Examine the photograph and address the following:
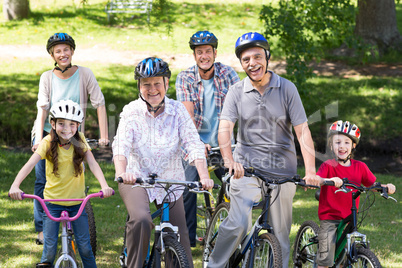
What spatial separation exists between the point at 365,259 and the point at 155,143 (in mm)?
1805

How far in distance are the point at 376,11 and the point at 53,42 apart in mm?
11436

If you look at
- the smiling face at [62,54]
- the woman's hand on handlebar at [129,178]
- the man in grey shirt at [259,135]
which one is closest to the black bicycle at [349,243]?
the man in grey shirt at [259,135]

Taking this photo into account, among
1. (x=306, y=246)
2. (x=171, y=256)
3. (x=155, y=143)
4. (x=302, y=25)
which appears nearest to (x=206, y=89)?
(x=155, y=143)

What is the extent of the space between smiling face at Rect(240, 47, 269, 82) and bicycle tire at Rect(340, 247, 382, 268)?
1.53 m

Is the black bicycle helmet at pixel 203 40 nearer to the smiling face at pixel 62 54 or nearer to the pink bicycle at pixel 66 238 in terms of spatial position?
the smiling face at pixel 62 54

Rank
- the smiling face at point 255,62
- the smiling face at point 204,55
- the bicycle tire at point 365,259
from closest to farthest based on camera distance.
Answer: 1. the bicycle tire at point 365,259
2. the smiling face at point 255,62
3. the smiling face at point 204,55

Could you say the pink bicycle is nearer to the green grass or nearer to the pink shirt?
the pink shirt

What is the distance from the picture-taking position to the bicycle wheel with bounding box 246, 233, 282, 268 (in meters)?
3.89

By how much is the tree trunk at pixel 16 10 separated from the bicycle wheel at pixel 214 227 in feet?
44.5

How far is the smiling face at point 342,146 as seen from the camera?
460cm

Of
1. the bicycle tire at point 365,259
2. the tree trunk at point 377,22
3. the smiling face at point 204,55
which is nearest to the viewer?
the bicycle tire at point 365,259

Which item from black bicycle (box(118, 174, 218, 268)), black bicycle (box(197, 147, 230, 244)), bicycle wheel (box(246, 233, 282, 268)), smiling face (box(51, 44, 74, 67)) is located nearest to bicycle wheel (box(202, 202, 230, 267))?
black bicycle (box(197, 147, 230, 244))

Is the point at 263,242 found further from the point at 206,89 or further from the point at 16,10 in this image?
the point at 16,10

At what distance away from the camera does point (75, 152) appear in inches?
184
